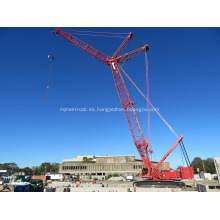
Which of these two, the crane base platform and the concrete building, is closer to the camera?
the crane base platform

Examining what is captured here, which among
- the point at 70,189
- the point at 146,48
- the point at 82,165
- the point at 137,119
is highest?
the point at 146,48

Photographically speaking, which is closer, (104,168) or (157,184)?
(157,184)

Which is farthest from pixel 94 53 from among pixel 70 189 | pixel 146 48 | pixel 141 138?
pixel 70 189

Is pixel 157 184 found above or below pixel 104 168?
below

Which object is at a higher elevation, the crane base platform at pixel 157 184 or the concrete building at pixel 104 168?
the concrete building at pixel 104 168

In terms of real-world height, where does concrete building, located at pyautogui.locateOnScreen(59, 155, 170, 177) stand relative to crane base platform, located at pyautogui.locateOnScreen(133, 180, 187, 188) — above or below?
above

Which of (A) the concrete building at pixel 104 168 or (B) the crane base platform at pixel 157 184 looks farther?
(A) the concrete building at pixel 104 168
